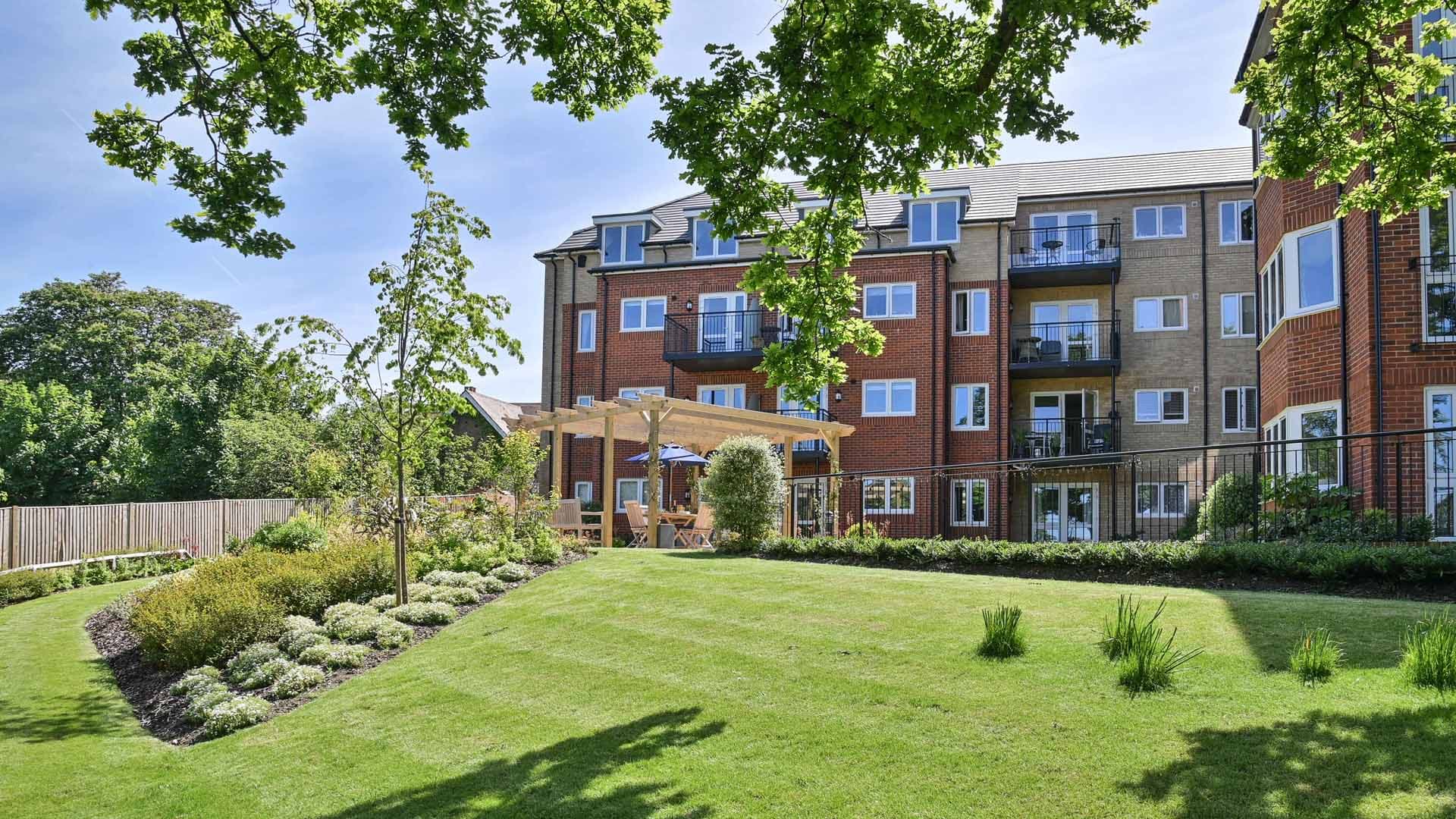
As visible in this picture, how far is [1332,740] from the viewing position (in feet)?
16.0

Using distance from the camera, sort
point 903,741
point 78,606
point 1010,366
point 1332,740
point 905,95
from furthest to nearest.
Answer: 1. point 1010,366
2. point 78,606
3. point 905,95
4. point 903,741
5. point 1332,740

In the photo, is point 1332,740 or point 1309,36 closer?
point 1332,740

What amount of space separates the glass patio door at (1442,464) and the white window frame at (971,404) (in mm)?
13791

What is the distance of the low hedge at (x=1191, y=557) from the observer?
8.38m

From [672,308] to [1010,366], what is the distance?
386 inches

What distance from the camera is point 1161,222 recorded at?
27422 millimetres

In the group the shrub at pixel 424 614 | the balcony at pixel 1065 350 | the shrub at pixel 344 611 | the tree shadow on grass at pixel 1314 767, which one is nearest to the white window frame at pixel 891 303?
the balcony at pixel 1065 350

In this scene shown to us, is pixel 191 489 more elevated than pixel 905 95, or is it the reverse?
pixel 905 95

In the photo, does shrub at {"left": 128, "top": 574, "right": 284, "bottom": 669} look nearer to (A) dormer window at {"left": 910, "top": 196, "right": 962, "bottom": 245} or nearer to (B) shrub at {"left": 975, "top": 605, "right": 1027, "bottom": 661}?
(B) shrub at {"left": 975, "top": 605, "right": 1027, "bottom": 661}

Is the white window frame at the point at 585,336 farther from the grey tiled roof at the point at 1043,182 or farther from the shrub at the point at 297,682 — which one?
the shrub at the point at 297,682

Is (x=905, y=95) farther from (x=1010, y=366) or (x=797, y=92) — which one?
(x=1010, y=366)

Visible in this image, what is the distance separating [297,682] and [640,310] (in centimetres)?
2122

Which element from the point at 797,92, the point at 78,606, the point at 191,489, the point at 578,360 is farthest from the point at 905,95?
the point at 191,489

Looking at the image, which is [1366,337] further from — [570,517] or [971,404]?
[971,404]
